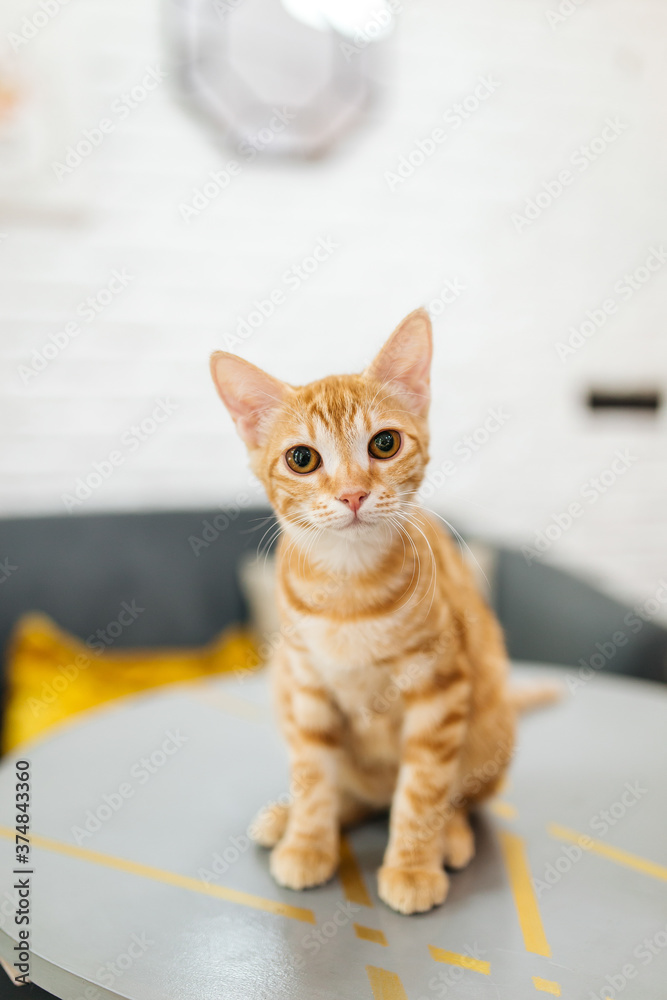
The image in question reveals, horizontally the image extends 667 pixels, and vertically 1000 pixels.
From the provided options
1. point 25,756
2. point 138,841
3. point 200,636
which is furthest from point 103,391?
point 138,841

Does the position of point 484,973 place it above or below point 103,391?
above

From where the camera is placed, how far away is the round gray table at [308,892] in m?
0.69

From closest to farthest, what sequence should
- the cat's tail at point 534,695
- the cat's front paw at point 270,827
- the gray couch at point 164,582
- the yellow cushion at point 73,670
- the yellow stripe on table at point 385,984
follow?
the yellow stripe on table at point 385,984
the cat's front paw at point 270,827
the cat's tail at point 534,695
the yellow cushion at point 73,670
the gray couch at point 164,582

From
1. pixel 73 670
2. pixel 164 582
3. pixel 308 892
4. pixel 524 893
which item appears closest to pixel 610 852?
pixel 524 893

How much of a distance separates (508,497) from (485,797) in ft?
5.45

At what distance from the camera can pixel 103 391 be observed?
2.16m

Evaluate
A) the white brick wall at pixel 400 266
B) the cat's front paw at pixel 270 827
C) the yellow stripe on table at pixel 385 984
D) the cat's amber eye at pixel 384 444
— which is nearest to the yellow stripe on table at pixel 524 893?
the yellow stripe on table at pixel 385 984

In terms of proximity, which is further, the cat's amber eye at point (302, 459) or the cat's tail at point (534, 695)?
the cat's tail at point (534, 695)

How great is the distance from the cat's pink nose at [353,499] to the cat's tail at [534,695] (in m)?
0.69

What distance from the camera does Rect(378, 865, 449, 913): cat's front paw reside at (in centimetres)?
77

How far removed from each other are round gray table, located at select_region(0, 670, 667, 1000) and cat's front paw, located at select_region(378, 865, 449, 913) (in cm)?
1

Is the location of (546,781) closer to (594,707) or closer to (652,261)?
(594,707)

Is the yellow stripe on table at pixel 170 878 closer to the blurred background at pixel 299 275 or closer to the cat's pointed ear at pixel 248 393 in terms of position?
the cat's pointed ear at pixel 248 393

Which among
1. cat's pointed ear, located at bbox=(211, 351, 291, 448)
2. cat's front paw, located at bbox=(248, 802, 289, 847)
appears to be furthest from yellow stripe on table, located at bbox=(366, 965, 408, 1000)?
cat's pointed ear, located at bbox=(211, 351, 291, 448)
